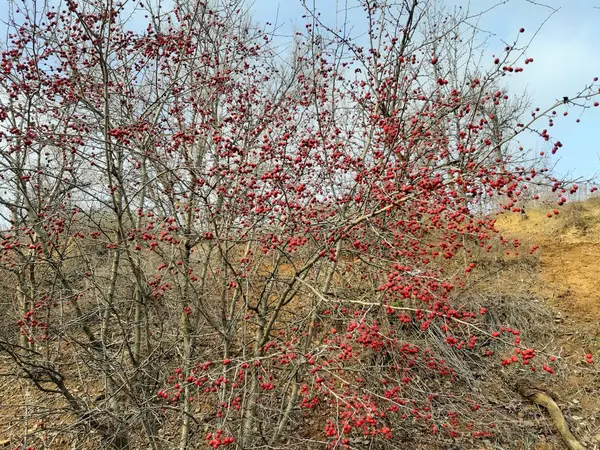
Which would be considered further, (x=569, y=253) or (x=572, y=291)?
(x=569, y=253)

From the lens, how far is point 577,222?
31.5 ft

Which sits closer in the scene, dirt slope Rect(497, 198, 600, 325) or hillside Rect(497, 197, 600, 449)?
hillside Rect(497, 197, 600, 449)

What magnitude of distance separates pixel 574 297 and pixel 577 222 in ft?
10.3

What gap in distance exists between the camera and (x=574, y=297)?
24.2 feet

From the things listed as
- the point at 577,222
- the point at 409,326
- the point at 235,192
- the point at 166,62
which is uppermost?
the point at 166,62

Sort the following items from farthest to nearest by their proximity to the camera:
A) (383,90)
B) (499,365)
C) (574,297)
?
(574,297) → (499,365) → (383,90)

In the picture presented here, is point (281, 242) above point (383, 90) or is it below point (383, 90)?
below

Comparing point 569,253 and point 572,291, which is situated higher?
point 569,253

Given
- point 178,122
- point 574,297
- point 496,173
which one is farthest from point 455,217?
point 574,297

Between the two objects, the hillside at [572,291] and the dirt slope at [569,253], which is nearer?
the hillside at [572,291]

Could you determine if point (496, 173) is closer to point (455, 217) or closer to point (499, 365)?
point (455, 217)

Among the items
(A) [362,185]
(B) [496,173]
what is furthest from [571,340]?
(B) [496,173]

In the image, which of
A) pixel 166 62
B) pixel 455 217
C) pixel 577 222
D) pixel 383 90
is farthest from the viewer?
pixel 577 222

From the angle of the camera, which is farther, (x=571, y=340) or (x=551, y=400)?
(x=571, y=340)
